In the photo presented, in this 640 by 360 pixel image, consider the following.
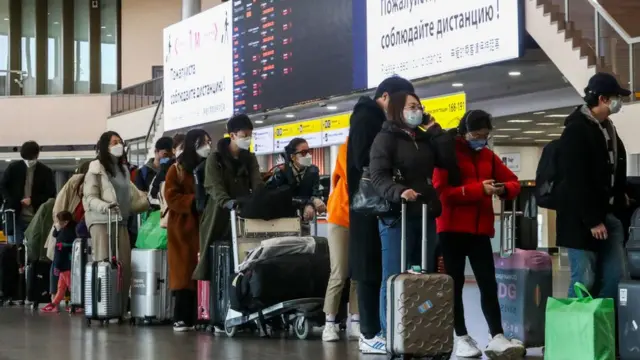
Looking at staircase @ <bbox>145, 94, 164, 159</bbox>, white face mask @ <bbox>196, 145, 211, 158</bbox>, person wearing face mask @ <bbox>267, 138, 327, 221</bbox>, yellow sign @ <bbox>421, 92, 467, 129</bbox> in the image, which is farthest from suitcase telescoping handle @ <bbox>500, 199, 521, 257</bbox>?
staircase @ <bbox>145, 94, 164, 159</bbox>

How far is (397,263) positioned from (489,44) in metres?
6.42

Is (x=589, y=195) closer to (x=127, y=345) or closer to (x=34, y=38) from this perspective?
(x=127, y=345)

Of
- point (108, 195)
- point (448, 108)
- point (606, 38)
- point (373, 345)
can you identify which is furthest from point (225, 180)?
point (448, 108)

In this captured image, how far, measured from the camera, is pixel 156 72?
34750 millimetres

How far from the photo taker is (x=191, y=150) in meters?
9.52

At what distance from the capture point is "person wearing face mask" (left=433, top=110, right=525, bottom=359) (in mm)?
6719

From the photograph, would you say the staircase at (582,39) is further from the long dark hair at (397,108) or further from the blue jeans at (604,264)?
the long dark hair at (397,108)

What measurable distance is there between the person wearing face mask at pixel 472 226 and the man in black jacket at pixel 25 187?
777cm

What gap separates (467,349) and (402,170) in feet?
4.10

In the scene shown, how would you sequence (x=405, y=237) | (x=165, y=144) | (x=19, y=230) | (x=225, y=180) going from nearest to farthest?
(x=405, y=237) → (x=225, y=180) → (x=165, y=144) → (x=19, y=230)

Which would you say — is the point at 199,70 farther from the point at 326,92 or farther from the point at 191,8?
the point at 326,92

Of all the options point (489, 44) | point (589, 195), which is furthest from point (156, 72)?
point (589, 195)

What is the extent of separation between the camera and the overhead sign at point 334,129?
57.7ft

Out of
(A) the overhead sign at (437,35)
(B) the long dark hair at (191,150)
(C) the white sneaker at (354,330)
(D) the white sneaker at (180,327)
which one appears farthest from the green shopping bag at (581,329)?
(A) the overhead sign at (437,35)
